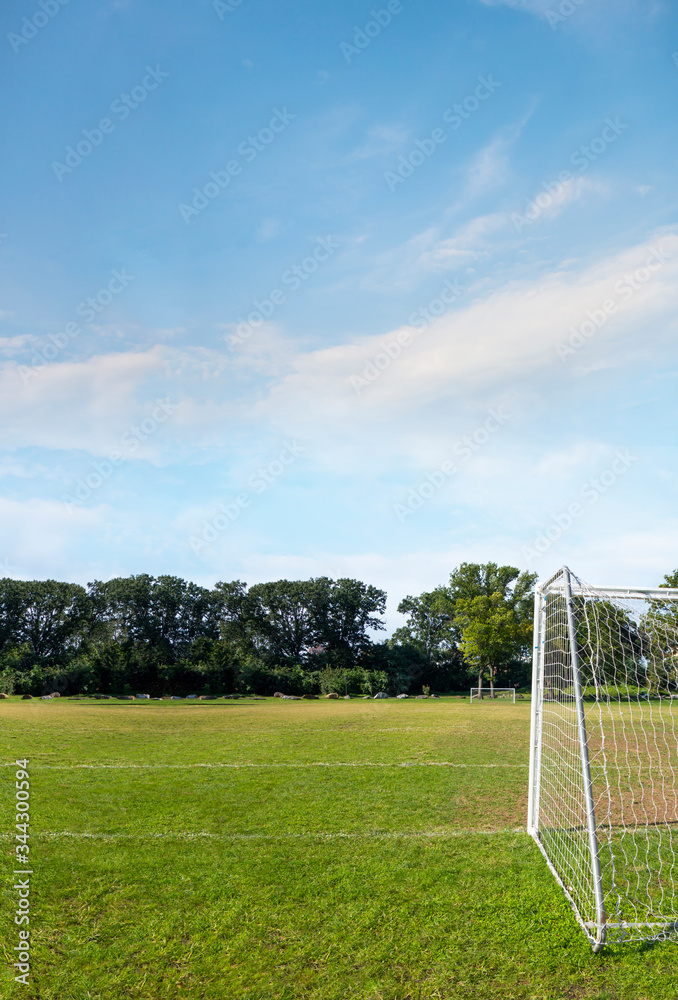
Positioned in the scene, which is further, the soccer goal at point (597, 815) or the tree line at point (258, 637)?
the tree line at point (258, 637)

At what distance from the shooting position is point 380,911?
5238mm

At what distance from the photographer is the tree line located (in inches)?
1642

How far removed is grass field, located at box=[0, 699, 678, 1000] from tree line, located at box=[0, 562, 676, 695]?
3212 centimetres

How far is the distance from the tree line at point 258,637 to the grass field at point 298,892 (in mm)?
32118

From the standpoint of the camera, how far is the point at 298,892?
219 inches

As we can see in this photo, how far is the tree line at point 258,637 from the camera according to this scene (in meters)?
41.7

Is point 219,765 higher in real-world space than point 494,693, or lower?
higher

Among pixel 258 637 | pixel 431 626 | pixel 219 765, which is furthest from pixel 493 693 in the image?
pixel 219 765

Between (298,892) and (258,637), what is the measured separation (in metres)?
50.3

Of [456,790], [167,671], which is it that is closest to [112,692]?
[167,671]

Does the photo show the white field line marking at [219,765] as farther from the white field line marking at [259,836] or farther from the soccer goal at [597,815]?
the white field line marking at [259,836]

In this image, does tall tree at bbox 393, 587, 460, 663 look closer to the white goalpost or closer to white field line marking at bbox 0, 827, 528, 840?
the white goalpost

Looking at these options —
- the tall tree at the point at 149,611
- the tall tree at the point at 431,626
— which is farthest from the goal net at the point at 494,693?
the tall tree at the point at 149,611

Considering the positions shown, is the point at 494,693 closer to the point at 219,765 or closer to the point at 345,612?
the point at 345,612
